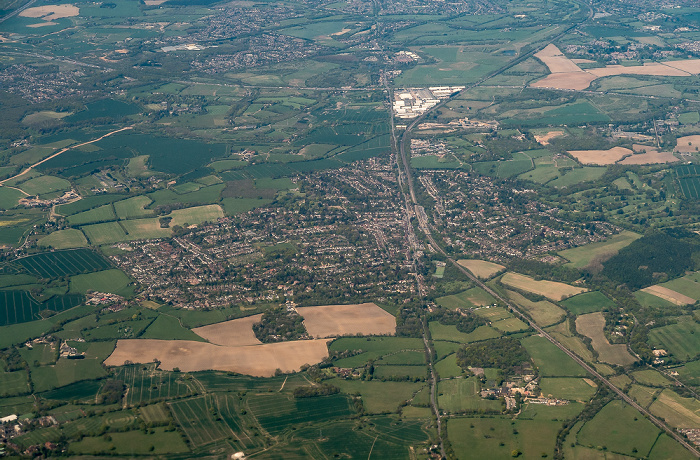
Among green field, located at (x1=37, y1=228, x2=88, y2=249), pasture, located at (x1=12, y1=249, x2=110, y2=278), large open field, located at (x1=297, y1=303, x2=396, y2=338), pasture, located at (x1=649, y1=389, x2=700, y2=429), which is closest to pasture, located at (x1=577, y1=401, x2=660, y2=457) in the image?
pasture, located at (x1=649, y1=389, x2=700, y2=429)

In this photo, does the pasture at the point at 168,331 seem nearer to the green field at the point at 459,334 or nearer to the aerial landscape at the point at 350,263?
the aerial landscape at the point at 350,263

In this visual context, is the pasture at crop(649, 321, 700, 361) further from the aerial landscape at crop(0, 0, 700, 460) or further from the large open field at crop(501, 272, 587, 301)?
the large open field at crop(501, 272, 587, 301)

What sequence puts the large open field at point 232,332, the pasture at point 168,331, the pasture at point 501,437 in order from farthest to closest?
the pasture at point 168,331, the large open field at point 232,332, the pasture at point 501,437

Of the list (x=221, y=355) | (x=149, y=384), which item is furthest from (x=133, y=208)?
(x=149, y=384)

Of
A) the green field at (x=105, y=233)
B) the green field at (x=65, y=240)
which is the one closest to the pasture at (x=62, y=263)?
the green field at (x=65, y=240)

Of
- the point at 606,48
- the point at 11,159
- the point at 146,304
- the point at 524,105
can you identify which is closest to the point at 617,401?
the point at 146,304

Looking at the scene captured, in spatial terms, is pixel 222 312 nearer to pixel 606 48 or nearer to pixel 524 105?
pixel 524 105

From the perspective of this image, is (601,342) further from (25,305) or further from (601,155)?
(25,305)
